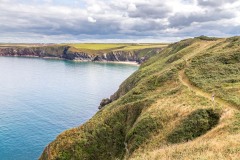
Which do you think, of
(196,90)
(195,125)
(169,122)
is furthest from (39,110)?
(195,125)

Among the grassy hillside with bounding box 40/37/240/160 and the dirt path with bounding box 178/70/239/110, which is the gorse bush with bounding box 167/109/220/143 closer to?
the grassy hillside with bounding box 40/37/240/160

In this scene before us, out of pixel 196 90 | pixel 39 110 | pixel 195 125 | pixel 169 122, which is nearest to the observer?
pixel 195 125

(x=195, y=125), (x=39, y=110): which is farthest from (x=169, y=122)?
(x=39, y=110)

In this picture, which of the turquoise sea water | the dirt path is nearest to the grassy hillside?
the dirt path

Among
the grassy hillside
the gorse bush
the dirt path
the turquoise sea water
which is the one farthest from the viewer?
the turquoise sea water

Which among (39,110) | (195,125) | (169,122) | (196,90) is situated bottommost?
(39,110)

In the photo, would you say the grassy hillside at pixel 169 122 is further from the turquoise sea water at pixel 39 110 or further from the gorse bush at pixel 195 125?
the turquoise sea water at pixel 39 110

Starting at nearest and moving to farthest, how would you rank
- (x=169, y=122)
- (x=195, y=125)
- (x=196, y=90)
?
1. (x=195, y=125)
2. (x=169, y=122)
3. (x=196, y=90)

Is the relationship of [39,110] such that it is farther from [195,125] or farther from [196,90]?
[195,125]

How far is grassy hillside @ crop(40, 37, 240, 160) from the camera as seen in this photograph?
34.7 meters

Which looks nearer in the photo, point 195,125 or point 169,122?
point 195,125

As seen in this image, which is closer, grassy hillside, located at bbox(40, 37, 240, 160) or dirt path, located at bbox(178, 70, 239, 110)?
grassy hillside, located at bbox(40, 37, 240, 160)

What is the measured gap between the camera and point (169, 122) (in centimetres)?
4294

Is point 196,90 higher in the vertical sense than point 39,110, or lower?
higher
